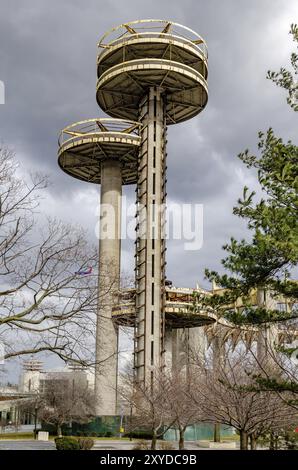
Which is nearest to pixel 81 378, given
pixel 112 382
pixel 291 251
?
pixel 112 382

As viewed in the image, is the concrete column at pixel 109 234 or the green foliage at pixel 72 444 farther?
the concrete column at pixel 109 234

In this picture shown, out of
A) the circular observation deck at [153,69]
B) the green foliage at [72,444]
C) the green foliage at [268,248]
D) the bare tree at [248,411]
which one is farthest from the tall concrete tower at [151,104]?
the green foliage at [268,248]

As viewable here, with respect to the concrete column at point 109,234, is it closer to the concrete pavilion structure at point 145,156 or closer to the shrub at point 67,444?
the concrete pavilion structure at point 145,156

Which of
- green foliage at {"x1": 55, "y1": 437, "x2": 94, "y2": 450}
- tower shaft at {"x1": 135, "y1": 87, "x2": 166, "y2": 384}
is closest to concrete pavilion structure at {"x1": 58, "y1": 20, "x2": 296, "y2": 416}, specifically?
tower shaft at {"x1": 135, "y1": 87, "x2": 166, "y2": 384}

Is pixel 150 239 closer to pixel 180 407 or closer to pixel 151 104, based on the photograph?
pixel 151 104

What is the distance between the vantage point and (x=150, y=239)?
234 feet

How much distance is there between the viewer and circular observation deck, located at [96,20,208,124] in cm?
7212

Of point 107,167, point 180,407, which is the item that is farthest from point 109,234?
point 180,407

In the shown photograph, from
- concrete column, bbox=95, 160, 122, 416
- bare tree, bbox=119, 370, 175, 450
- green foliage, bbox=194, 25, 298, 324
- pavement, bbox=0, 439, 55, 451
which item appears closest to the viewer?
green foliage, bbox=194, 25, 298, 324

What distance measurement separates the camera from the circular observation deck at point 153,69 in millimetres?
72125

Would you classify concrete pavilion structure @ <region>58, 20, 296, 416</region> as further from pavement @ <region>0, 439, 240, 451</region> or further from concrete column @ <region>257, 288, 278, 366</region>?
concrete column @ <region>257, 288, 278, 366</region>

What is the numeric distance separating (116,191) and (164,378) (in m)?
31.6

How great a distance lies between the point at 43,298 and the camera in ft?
60.0
